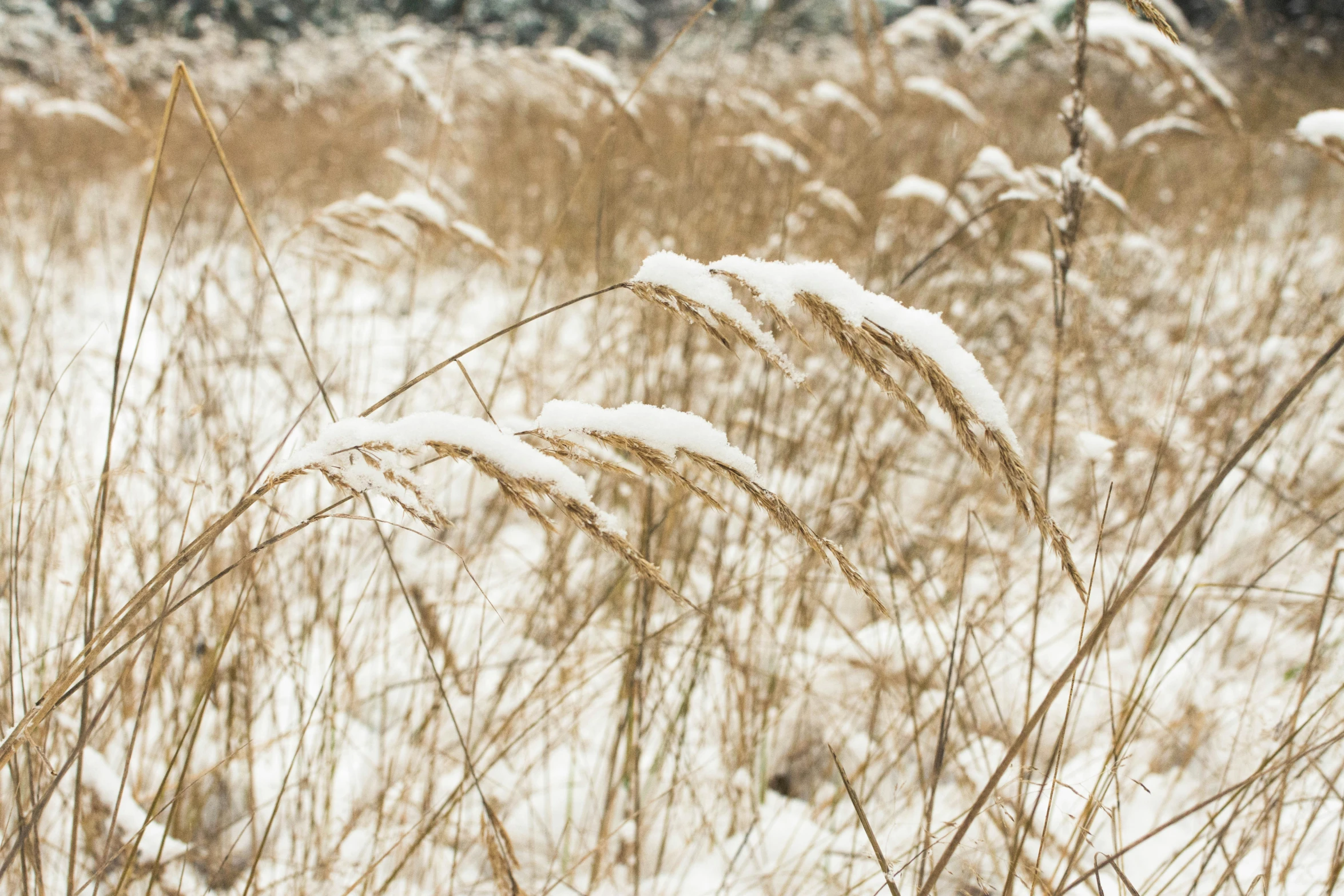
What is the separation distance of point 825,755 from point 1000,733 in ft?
0.82

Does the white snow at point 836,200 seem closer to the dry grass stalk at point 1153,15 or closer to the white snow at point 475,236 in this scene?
the white snow at point 475,236

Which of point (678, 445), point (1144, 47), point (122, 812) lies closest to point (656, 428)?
point (678, 445)

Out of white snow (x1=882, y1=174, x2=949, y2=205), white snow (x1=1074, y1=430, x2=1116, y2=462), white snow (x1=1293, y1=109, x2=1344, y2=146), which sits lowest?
white snow (x1=1074, y1=430, x2=1116, y2=462)

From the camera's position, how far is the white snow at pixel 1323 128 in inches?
34.3

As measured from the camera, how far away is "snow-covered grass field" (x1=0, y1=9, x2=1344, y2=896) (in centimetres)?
54

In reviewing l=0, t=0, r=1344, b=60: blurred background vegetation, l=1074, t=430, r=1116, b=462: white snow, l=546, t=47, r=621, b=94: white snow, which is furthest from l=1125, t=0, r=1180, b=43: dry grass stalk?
l=0, t=0, r=1344, b=60: blurred background vegetation

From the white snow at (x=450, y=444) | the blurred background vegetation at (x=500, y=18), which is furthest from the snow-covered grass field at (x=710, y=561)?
the blurred background vegetation at (x=500, y=18)

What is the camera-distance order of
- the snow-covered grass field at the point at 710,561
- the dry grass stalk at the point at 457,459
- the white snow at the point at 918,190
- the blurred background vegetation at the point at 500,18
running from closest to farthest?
the dry grass stalk at the point at 457,459 → the snow-covered grass field at the point at 710,561 → the white snow at the point at 918,190 → the blurred background vegetation at the point at 500,18

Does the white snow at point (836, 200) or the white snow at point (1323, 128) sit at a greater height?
the white snow at point (1323, 128)

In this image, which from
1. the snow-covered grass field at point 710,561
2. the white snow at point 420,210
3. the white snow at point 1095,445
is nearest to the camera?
the snow-covered grass field at point 710,561

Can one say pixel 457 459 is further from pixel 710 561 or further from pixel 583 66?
pixel 583 66

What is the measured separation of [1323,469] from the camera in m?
1.81

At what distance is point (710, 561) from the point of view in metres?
1.43

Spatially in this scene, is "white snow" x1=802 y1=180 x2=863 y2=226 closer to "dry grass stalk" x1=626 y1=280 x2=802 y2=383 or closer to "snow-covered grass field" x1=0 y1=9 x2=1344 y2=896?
"snow-covered grass field" x1=0 y1=9 x2=1344 y2=896
